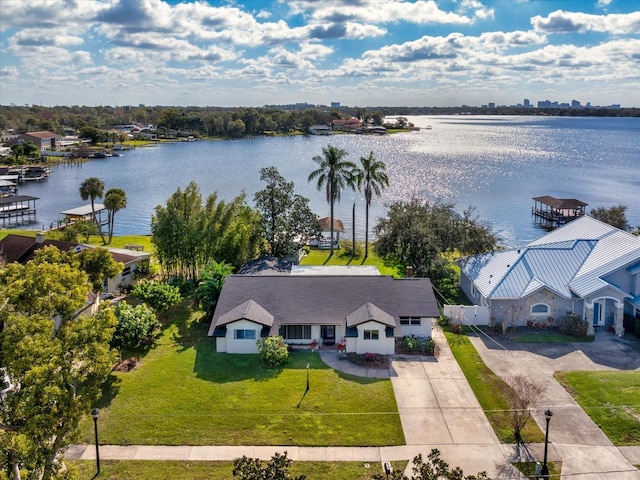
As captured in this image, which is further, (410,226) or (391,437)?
(410,226)

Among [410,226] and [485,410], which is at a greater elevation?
[410,226]

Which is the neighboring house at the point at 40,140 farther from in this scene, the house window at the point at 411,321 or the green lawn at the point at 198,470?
the green lawn at the point at 198,470

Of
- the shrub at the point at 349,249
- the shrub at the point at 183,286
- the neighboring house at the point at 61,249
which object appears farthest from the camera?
the shrub at the point at 349,249

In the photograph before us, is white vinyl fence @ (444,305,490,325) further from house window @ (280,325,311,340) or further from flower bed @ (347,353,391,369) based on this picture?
house window @ (280,325,311,340)

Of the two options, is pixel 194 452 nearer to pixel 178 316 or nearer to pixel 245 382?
pixel 245 382

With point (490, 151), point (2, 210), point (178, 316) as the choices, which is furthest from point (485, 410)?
point (490, 151)

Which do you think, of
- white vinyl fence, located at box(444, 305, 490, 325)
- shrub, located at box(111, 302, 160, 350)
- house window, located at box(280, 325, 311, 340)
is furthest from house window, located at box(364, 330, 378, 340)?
shrub, located at box(111, 302, 160, 350)

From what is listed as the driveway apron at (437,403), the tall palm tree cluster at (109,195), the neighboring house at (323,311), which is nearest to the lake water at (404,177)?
the tall palm tree cluster at (109,195)
